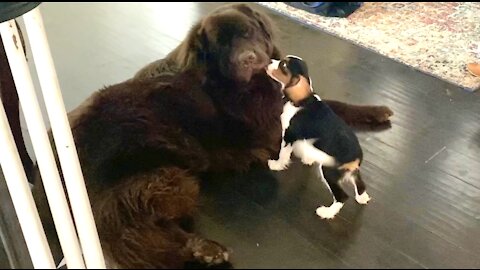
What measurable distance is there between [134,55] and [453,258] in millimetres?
1447

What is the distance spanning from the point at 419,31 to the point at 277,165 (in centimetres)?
98

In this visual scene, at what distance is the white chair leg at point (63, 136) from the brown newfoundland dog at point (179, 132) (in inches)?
6.5

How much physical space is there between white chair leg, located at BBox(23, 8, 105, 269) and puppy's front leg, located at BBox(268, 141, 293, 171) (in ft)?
1.89

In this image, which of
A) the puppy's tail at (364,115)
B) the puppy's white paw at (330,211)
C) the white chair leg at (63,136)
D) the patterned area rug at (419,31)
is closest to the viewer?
the white chair leg at (63,136)

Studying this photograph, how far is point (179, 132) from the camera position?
4.99ft

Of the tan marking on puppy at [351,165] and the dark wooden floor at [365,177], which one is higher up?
the tan marking on puppy at [351,165]

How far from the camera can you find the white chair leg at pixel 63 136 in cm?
97

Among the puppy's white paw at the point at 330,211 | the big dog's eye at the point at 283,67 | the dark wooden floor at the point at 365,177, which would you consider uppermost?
the big dog's eye at the point at 283,67

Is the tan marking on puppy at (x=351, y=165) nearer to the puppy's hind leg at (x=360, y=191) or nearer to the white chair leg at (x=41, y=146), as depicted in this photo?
the puppy's hind leg at (x=360, y=191)

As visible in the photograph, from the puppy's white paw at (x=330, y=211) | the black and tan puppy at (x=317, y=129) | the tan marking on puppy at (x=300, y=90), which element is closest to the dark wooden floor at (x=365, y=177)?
the puppy's white paw at (x=330, y=211)

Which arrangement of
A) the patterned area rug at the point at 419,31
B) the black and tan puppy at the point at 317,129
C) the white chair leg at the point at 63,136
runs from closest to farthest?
the white chair leg at the point at 63,136, the black and tan puppy at the point at 317,129, the patterned area rug at the point at 419,31

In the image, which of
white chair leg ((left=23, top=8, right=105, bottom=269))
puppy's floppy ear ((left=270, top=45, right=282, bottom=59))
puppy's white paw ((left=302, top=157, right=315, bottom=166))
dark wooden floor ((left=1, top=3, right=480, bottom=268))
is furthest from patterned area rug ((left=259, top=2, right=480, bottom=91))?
white chair leg ((left=23, top=8, right=105, bottom=269))

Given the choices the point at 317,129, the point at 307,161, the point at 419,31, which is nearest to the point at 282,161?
the point at 307,161

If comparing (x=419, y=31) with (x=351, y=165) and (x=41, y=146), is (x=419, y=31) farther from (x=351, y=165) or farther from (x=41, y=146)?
(x=41, y=146)
